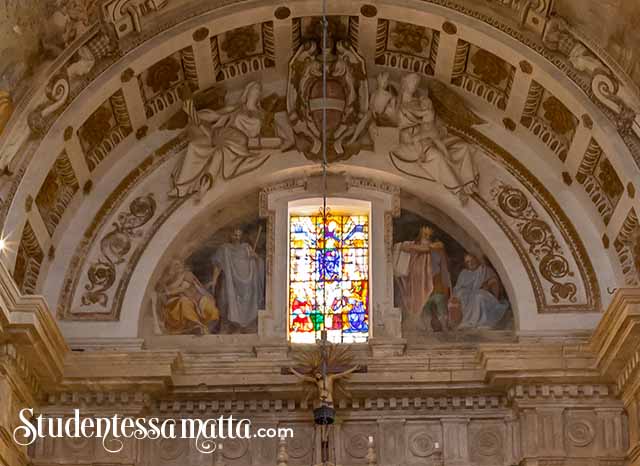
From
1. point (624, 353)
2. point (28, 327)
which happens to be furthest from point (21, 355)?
point (624, 353)

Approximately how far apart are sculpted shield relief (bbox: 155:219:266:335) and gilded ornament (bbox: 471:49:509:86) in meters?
3.62

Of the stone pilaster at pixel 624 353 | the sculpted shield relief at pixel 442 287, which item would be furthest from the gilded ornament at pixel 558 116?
the stone pilaster at pixel 624 353

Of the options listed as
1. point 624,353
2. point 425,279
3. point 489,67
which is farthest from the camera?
point 425,279

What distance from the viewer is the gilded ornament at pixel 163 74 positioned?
20.4 meters

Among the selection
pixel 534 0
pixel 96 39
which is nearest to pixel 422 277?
pixel 534 0

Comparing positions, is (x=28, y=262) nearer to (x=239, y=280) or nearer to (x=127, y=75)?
(x=127, y=75)

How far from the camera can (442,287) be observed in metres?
20.6

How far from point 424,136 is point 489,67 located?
4.35 feet

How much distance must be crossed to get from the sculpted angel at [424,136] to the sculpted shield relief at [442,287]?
0.70 m

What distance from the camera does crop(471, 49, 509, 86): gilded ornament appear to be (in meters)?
20.3

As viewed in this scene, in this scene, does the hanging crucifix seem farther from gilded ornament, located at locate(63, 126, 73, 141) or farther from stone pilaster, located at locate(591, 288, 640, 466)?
gilded ornament, located at locate(63, 126, 73, 141)

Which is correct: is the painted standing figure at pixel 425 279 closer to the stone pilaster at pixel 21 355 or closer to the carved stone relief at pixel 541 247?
the carved stone relief at pixel 541 247

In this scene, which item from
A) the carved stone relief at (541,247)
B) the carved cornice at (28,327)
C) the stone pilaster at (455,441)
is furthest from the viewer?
the carved stone relief at (541,247)

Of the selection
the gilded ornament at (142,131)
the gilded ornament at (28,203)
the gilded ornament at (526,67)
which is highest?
the gilded ornament at (526,67)
